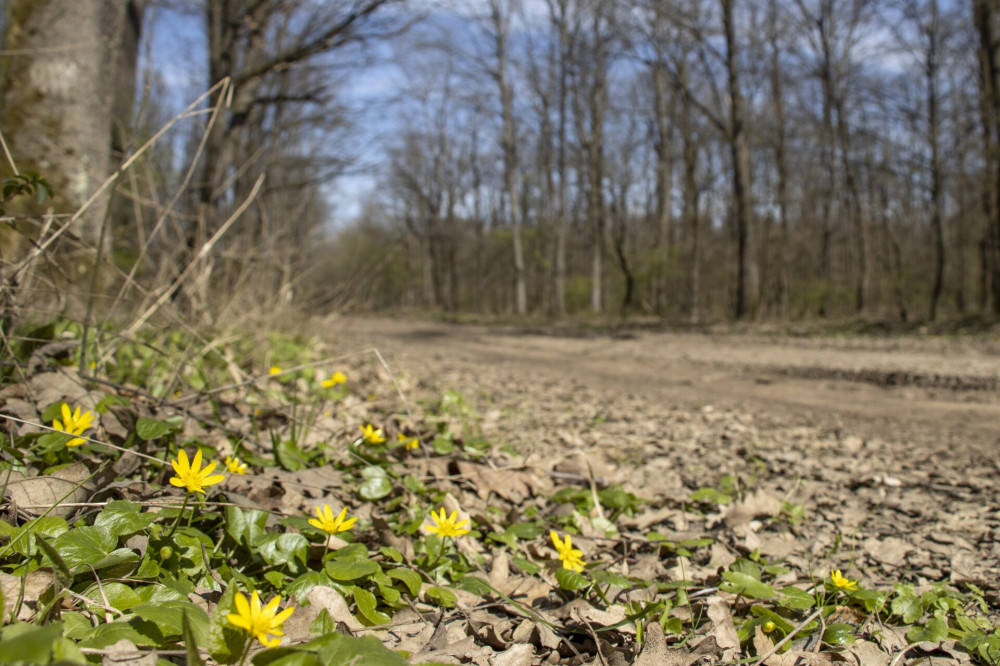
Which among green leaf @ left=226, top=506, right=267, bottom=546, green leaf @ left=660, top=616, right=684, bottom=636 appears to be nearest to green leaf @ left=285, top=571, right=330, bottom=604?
green leaf @ left=226, top=506, right=267, bottom=546

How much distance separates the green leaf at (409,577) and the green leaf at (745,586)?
803 millimetres

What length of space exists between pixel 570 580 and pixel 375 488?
762 millimetres

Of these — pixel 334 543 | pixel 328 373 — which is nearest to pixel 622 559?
pixel 334 543

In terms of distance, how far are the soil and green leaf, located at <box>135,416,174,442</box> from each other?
4.85ft

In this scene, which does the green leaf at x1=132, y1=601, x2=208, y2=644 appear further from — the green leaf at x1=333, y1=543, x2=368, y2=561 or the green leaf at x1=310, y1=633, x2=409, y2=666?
the green leaf at x1=333, y1=543, x2=368, y2=561

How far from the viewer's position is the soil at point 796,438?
79.0 inches

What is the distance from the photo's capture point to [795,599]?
1.48 m

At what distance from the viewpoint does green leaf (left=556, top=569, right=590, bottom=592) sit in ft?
4.95

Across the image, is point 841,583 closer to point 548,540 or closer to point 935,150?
point 548,540

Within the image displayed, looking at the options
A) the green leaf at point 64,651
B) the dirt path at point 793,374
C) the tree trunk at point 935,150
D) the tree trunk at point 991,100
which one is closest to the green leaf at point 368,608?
the green leaf at point 64,651

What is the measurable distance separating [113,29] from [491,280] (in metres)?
34.9

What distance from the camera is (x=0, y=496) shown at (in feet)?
3.87

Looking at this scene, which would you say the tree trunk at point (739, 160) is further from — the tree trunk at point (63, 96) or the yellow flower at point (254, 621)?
the yellow flower at point (254, 621)

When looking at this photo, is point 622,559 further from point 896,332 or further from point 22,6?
point 896,332
